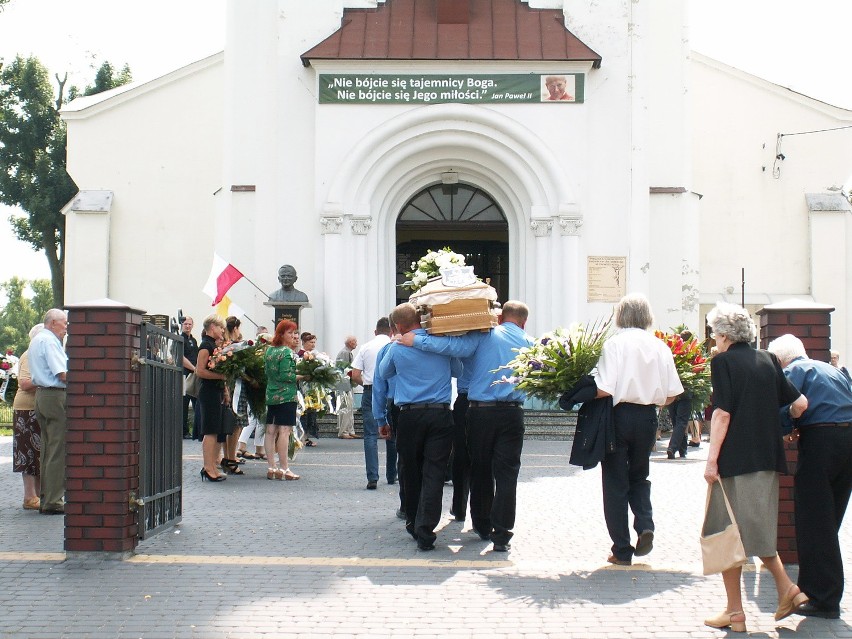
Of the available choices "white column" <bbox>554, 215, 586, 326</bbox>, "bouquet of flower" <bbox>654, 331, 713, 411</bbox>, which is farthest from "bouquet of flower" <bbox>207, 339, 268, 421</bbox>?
"white column" <bbox>554, 215, 586, 326</bbox>

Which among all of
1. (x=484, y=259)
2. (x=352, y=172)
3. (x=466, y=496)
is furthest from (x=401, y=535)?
(x=484, y=259)

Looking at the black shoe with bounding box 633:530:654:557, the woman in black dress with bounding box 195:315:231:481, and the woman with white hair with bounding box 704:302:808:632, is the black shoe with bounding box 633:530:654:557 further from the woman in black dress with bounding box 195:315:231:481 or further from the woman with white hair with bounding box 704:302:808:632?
the woman in black dress with bounding box 195:315:231:481

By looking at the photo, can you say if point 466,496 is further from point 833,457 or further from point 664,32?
point 664,32

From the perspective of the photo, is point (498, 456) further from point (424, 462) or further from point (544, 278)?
point (544, 278)

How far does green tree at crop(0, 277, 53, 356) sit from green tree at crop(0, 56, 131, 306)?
3988cm

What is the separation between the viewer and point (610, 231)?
2295 cm

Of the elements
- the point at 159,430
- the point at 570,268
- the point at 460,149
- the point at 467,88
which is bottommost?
the point at 159,430

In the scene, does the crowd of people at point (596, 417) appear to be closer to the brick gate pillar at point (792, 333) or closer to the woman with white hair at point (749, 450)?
the woman with white hair at point (749, 450)

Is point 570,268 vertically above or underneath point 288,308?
above

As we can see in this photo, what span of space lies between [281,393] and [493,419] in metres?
4.82

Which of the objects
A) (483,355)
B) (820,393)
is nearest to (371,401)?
(483,355)

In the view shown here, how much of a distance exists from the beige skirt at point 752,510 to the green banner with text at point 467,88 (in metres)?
17.0

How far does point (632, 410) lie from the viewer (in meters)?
8.45

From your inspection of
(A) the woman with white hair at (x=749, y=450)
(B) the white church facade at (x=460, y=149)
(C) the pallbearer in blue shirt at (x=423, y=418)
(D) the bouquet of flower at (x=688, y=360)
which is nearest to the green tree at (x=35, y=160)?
(B) the white church facade at (x=460, y=149)
